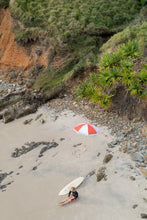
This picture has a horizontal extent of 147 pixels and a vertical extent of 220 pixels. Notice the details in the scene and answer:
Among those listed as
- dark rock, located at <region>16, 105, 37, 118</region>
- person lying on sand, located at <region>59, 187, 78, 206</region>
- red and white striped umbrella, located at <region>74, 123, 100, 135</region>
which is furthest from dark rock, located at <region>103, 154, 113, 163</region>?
dark rock, located at <region>16, 105, 37, 118</region>

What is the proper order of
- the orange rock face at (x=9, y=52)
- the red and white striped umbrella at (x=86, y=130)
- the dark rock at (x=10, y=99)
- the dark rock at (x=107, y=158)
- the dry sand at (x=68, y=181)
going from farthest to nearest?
the orange rock face at (x=9, y=52) → the dark rock at (x=10, y=99) → the red and white striped umbrella at (x=86, y=130) → the dark rock at (x=107, y=158) → the dry sand at (x=68, y=181)

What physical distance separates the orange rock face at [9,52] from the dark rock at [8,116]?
6012 mm

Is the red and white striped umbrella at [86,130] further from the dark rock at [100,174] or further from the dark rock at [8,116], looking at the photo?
the dark rock at [8,116]

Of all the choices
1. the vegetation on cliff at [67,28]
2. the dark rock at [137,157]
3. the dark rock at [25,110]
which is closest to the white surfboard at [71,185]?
the dark rock at [137,157]

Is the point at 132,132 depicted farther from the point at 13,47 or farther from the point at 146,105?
the point at 13,47

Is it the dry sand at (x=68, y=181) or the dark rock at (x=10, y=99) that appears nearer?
the dry sand at (x=68, y=181)

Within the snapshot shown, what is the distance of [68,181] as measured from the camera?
8328 millimetres

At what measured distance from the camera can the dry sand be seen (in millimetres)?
6949

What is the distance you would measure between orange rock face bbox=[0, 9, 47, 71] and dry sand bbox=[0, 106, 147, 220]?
30.5 feet

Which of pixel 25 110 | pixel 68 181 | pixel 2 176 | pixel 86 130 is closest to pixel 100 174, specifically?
pixel 68 181

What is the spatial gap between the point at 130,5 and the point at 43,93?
54.0ft

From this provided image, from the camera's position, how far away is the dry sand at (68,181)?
274 inches

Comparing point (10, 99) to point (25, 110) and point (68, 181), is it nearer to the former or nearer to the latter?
point (25, 110)

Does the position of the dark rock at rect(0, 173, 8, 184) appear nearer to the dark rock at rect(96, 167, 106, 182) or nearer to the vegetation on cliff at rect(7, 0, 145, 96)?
the dark rock at rect(96, 167, 106, 182)
